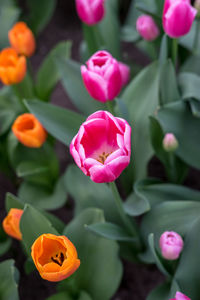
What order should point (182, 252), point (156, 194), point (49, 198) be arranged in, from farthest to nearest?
point (49, 198)
point (156, 194)
point (182, 252)

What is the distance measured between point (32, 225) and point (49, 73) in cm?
70

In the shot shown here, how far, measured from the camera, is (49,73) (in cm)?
148

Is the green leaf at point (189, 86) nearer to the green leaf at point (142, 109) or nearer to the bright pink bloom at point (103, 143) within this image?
the green leaf at point (142, 109)

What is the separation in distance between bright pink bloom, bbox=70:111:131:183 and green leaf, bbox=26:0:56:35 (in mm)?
1269

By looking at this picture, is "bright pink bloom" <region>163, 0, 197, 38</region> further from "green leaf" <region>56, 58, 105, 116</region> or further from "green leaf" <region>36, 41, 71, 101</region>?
"green leaf" <region>36, 41, 71, 101</region>

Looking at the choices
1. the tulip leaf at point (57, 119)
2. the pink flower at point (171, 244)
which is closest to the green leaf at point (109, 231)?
the pink flower at point (171, 244)

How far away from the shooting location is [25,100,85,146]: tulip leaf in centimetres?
110

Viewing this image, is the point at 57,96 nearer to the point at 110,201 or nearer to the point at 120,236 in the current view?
the point at 110,201

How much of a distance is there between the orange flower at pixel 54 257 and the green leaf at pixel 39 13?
1354mm

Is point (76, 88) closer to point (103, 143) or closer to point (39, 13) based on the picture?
point (103, 143)

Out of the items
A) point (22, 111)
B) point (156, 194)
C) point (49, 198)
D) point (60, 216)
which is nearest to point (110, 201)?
point (156, 194)

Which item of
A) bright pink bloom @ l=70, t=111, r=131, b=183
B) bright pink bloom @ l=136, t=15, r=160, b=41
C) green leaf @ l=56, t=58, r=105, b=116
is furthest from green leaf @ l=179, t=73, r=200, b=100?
bright pink bloom @ l=70, t=111, r=131, b=183

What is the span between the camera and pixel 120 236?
101cm

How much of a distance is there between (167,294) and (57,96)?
3.46ft
